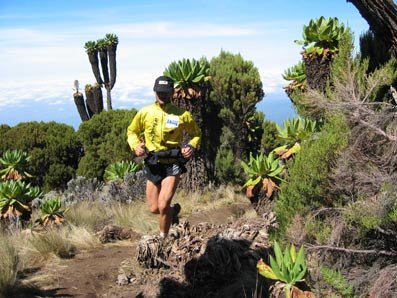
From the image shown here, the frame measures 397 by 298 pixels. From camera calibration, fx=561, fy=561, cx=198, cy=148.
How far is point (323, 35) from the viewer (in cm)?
952

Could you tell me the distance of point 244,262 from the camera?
271 inches

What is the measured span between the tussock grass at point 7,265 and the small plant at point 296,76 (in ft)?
23.1

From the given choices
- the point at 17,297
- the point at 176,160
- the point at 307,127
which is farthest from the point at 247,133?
the point at 17,297

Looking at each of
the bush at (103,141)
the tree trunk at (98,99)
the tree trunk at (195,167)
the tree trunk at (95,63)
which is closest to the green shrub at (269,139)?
the tree trunk at (195,167)

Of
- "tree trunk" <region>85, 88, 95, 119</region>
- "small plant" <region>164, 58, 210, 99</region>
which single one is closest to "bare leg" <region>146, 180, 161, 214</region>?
"small plant" <region>164, 58, 210, 99</region>

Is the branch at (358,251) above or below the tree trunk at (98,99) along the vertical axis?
below

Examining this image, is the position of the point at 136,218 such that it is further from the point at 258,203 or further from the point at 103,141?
the point at 103,141

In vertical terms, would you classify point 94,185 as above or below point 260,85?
below

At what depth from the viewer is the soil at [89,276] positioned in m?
6.49

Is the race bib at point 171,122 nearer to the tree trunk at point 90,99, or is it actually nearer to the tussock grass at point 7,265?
the tussock grass at point 7,265

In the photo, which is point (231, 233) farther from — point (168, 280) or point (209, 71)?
point (209, 71)

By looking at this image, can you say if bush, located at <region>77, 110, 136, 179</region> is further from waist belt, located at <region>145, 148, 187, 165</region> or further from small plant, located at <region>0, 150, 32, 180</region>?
waist belt, located at <region>145, 148, 187, 165</region>

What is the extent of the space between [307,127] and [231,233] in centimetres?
Answer: 178

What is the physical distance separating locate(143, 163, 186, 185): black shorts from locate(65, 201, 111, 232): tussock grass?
2.84m
